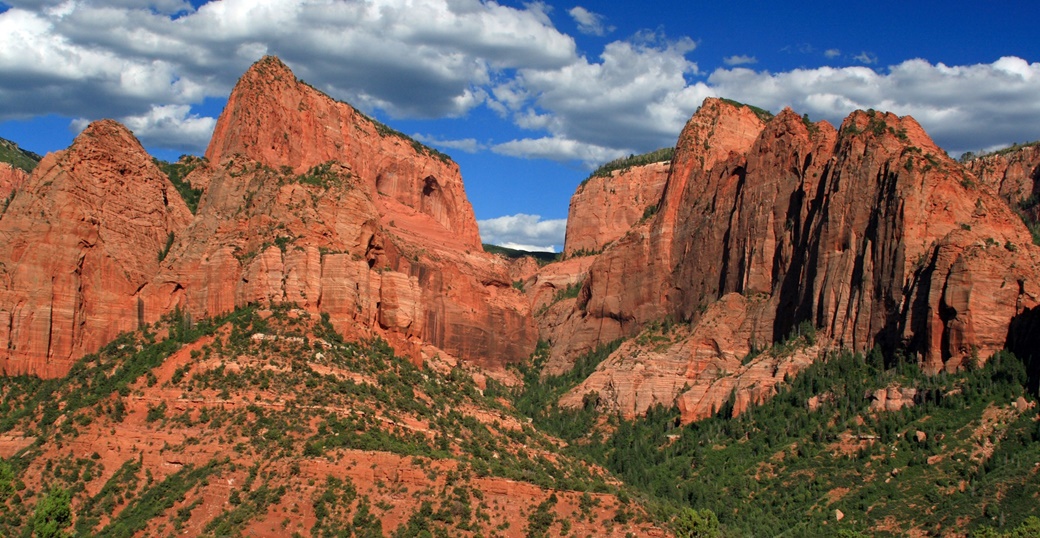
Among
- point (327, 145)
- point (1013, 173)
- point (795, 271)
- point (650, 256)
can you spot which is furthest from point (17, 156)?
point (1013, 173)

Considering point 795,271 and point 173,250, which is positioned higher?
point 795,271

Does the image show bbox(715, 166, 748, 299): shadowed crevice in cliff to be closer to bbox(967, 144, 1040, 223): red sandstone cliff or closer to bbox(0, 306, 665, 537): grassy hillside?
bbox(967, 144, 1040, 223): red sandstone cliff

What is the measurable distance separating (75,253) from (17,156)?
74531 mm

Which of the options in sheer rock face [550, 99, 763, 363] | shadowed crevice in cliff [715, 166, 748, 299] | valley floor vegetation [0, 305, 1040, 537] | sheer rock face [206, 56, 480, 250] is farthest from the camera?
sheer rock face [550, 99, 763, 363]

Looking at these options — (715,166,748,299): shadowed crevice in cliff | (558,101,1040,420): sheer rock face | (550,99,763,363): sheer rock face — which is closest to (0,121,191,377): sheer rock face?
(558,101,1040,420): sheer rock face

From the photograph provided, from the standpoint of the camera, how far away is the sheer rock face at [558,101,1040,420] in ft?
406

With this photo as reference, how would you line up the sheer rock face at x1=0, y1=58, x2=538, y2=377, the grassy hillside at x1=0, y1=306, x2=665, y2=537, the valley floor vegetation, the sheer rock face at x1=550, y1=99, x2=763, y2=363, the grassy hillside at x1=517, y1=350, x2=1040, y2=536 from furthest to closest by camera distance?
the sheer rock face at x1=550, y1=99, x2=763, y2=363 < the sheer rock face at x1=0, y1=58, x2=538, y2=377 < the grassy hillside at x1=517, y1=350, x2=1040, y2=536 < the valley floor vegetation < the grassy hillside at x1=0, y1=306, x2=665, y2=537

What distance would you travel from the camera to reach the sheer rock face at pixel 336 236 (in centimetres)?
11301

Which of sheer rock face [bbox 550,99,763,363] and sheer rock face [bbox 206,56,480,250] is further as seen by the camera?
sheer rock face [bbox 550,99,763,363]

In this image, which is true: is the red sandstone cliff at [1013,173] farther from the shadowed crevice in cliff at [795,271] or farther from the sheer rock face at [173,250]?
the sheer rock face at [173,250]

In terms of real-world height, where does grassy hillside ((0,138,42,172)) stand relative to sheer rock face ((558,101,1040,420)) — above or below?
above

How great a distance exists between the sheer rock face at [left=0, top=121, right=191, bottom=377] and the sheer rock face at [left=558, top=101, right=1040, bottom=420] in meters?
49.0

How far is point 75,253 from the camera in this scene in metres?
114

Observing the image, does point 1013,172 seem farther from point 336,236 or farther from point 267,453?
point 267,453
